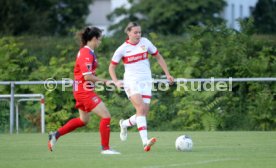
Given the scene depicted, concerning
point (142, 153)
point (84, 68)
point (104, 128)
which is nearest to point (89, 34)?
point (84, 68)

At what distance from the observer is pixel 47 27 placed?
49.5 m

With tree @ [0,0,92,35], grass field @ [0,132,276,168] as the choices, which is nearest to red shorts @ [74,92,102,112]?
grass field @ [0,132,276,168]

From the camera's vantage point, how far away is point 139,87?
1555 cm

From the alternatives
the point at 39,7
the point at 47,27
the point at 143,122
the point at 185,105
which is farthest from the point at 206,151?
the point at 39,7

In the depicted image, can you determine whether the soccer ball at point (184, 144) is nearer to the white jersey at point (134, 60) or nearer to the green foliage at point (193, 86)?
the white jersey at point (134, 60)

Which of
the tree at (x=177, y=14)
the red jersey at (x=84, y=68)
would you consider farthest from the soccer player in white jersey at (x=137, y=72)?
the tree at (x=177, y=14)

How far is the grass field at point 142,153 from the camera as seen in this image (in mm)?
12953

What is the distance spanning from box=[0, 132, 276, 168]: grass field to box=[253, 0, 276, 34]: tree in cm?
3524

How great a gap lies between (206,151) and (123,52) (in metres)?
2.14

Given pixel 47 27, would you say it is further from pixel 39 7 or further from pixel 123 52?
pixel 123 52

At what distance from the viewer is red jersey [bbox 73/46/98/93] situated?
1462 centimetres

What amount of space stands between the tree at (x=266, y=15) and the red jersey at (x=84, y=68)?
3923 cm

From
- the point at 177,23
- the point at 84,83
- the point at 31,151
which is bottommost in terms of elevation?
the point at 31,151

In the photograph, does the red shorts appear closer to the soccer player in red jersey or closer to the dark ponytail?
the soccer player in red jersey
